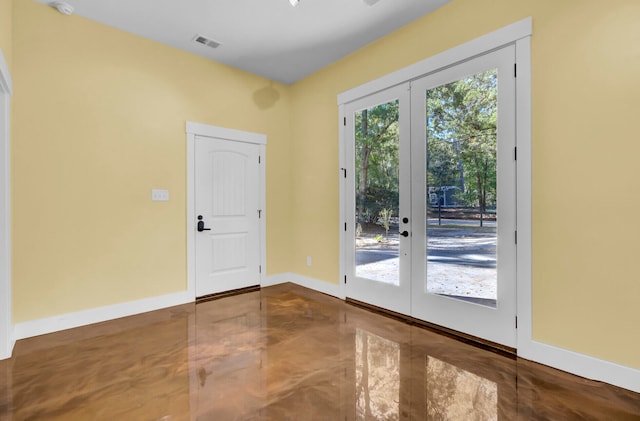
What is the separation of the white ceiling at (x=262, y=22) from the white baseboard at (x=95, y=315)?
9.71ft

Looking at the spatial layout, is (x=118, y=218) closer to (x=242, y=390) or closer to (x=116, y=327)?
(x=116, y=327)

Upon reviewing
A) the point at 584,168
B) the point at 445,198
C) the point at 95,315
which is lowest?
the point at 95,315

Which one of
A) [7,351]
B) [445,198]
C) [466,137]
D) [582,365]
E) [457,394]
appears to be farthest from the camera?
[445,198]


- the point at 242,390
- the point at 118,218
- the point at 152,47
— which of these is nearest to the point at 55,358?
the point at 118,218

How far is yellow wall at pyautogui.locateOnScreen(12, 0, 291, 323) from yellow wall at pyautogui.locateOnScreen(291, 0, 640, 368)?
333cm

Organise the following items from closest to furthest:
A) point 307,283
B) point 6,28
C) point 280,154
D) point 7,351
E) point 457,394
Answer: point 457,394 < point 7,351 < point 6,28 < point 307,283 < point 280,154

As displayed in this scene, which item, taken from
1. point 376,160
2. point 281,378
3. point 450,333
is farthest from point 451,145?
point 281,378

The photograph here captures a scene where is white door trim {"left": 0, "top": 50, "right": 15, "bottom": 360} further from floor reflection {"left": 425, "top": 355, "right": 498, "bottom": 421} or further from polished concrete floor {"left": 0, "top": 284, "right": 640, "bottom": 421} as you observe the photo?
floor reflection {"left": 425, "top": 355, "right": 498, "bottom": 421}

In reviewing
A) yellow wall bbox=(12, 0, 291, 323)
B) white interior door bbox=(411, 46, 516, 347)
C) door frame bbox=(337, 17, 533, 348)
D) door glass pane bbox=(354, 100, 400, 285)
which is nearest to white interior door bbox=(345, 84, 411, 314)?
door glass pane bbox=(354, 100, 400, 285)

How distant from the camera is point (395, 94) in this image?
11.0ft

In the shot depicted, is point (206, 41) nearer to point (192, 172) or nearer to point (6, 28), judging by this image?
point (192, 172)

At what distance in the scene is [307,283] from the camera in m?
4.52

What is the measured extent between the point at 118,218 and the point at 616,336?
4371 mm

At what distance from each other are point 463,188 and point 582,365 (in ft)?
5.01
